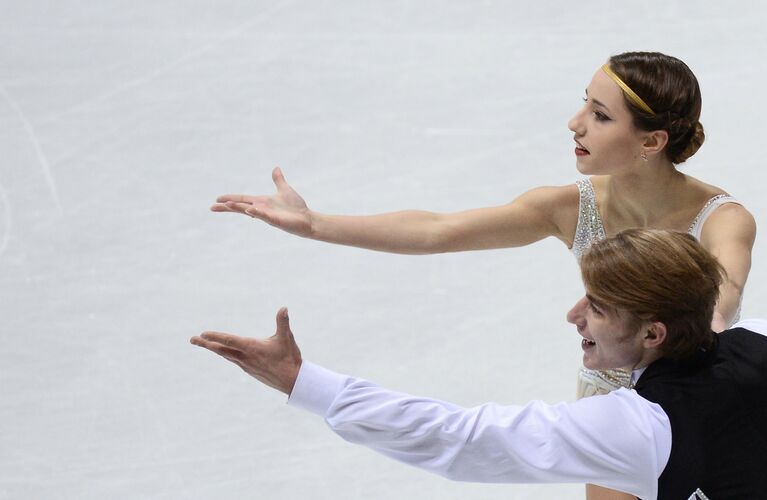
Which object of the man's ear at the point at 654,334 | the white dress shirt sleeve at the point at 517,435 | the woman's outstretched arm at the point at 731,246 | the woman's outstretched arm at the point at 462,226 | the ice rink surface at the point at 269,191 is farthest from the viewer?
the ice rink surface at the point at 269,191

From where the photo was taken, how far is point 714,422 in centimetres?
189

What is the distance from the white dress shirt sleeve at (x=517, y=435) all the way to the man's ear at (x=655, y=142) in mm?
968

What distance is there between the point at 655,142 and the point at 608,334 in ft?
2.79

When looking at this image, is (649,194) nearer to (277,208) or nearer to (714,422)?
(277,208)

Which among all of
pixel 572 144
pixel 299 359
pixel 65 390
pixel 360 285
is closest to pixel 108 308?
pixel 65 390

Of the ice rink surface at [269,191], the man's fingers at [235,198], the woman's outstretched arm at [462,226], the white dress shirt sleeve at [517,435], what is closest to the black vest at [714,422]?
the white dress shirt sleeve at [517,435]

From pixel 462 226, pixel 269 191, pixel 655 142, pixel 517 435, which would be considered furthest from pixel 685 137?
pixel 269 191

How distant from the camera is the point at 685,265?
6.35ft

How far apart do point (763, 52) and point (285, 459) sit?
332 cm

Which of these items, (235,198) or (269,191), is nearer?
(235,198)

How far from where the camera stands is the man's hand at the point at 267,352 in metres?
1.97

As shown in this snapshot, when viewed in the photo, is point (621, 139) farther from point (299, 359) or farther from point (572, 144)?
point (572, 144)

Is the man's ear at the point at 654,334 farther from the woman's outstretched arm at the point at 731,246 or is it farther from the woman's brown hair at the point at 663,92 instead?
the woman's brown hair at the point at 663,92

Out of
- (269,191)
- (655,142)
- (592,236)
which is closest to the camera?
(655,142)
